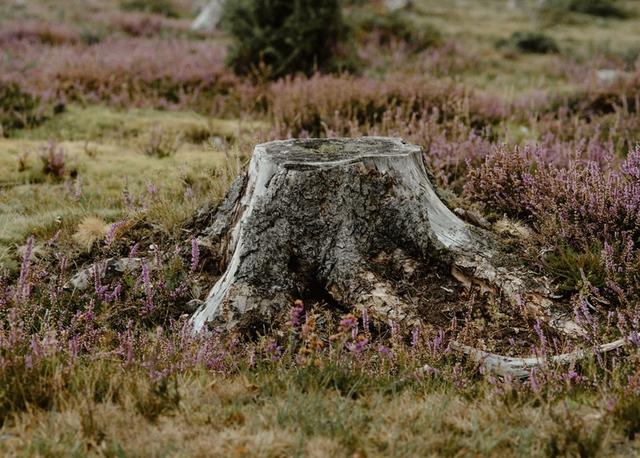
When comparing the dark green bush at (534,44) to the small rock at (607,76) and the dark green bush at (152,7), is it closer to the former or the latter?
the small rock at (607,76)

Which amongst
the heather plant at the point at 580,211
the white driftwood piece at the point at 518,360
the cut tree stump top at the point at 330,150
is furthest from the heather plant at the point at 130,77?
the white driftwood piece at the point at 518,360

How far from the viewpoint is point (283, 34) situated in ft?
36.1

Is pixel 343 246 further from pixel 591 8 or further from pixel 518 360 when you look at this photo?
Result: pixel 591 8

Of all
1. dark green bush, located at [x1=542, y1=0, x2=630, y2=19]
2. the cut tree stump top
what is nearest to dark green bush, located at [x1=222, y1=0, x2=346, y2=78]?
the cut tree stump top

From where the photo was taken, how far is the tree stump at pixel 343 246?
395 centimetres

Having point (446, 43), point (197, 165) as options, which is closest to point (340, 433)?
point (197, 165)

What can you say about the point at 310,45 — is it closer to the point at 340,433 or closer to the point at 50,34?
the point at 50,34

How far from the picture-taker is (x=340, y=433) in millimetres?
2760

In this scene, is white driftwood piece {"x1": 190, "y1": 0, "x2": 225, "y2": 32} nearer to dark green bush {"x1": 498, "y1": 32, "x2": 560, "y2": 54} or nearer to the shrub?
dark green bush {"x1": 498, "y1": 32, "x2": 560, "y2": 54}

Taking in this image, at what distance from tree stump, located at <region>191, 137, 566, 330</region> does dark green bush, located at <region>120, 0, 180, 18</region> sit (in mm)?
18223

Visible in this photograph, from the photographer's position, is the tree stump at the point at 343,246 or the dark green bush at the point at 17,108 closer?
the tree stump at the point at 343,246

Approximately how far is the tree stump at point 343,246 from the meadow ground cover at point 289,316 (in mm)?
157

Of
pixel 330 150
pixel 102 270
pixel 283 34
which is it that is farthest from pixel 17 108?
pixel 330 150

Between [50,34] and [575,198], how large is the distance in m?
13.9
